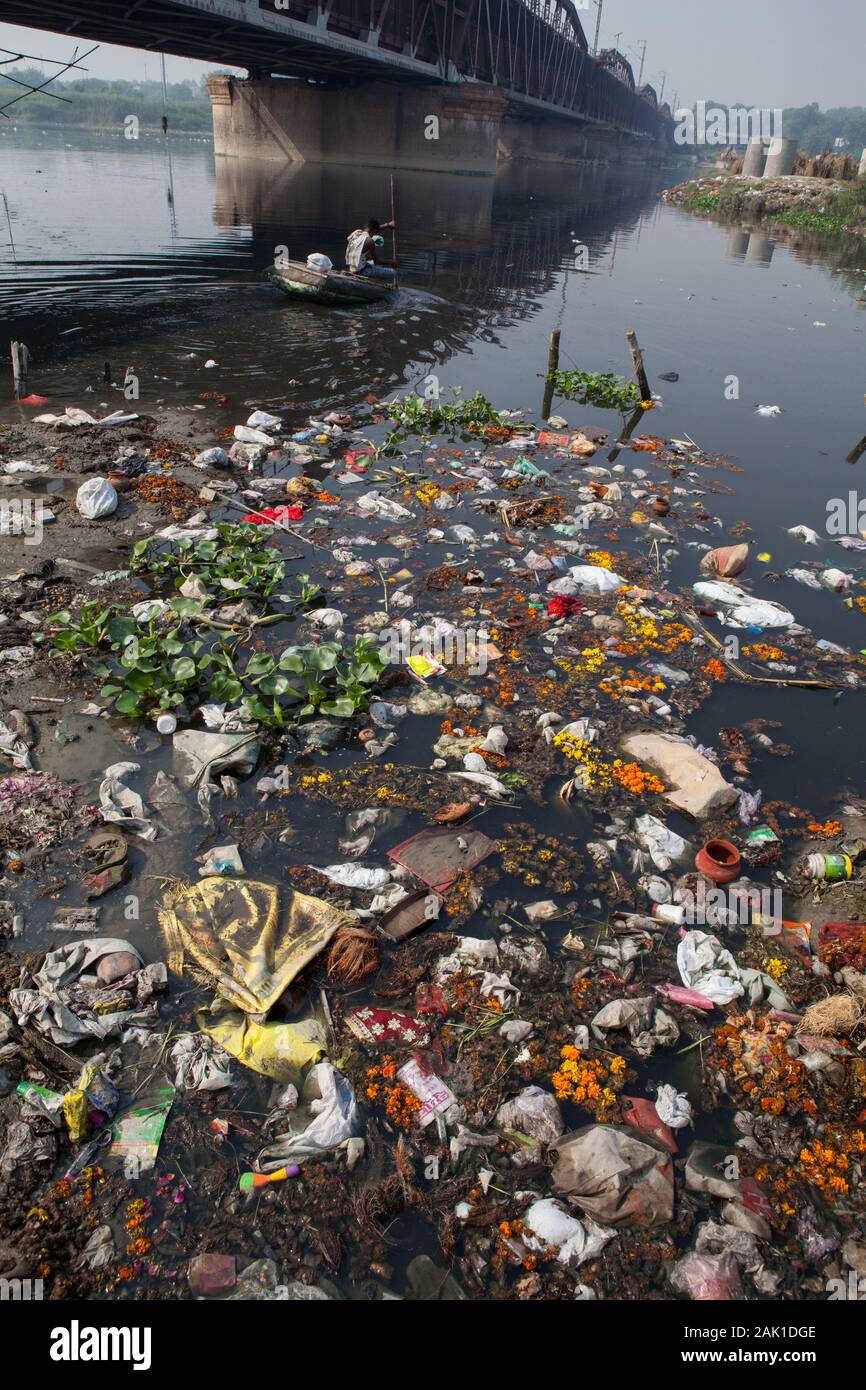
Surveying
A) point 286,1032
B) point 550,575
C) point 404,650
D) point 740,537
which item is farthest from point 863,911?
point 740,537

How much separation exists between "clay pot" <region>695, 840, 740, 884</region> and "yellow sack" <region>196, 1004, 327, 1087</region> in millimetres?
2161

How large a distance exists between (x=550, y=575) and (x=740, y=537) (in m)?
2.55

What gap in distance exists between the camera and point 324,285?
14031 mm

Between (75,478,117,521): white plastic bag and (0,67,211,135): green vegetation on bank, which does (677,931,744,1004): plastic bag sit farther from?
(0,67,211,135): green vegetation on bank

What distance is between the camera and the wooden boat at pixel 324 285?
1402 centimetres

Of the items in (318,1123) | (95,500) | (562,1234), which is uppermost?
(95,500)

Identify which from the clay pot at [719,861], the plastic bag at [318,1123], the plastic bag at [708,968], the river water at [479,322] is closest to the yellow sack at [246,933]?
the plastic bag at [318,1123]

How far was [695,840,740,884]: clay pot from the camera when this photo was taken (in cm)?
382

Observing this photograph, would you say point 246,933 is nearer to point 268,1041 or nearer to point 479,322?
point 268,1041

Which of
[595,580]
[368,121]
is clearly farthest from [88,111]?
[595,580]

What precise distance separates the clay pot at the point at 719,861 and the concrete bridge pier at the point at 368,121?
46.3 metres

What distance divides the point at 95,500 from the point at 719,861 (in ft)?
20.8
